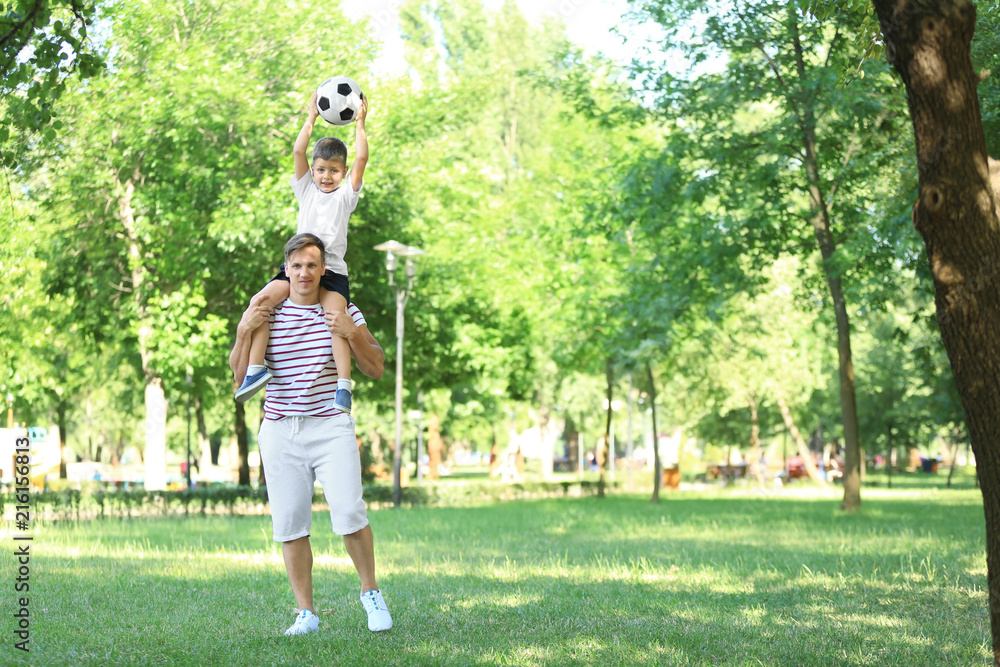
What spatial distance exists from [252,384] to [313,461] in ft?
1.80

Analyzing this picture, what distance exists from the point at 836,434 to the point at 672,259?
110ft

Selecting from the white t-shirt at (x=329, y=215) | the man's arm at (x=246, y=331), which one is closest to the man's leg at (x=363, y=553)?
the man's arm at (x=246, y=331)

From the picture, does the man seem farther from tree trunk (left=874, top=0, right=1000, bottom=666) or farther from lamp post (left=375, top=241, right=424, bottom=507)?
lamp post (left=375, top=241, right=424, bottom=507)

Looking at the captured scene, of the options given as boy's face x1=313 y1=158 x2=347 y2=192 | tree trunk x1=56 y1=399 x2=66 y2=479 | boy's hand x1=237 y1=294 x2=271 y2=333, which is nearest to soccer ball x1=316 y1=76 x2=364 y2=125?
boy's face x1=313 y1=158 x2=347 y2=192

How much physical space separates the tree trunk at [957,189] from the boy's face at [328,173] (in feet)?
9.30

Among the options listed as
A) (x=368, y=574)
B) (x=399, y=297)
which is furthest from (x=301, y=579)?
(x=399, y=297)

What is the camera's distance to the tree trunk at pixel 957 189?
13.2 feet

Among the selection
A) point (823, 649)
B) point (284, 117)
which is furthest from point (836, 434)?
point (823, 649)

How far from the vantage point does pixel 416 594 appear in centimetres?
750

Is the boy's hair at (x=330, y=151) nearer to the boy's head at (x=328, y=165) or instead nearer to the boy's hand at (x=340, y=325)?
Result: the boy's head at (x=328, y=165)

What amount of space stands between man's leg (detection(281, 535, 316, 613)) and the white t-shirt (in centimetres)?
148

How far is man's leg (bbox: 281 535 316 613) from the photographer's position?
5.58m

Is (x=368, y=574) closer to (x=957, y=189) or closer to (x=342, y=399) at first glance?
(x=342, y=399)

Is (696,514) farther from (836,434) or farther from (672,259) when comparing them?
(836,434)
